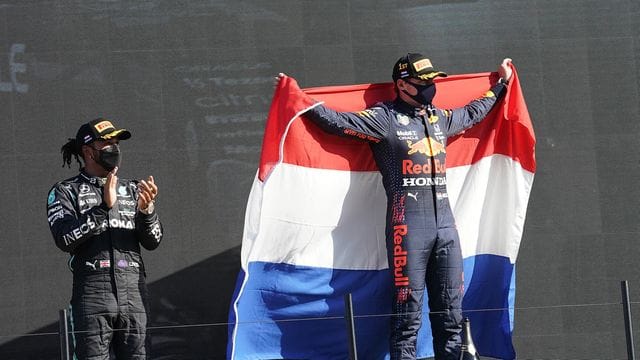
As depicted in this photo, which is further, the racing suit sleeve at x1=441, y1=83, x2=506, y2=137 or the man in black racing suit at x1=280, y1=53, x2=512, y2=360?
the racing suit sleeve at x1=441, y1=83, x2=506, y2=137

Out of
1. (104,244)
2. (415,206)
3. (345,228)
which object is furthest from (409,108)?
(104,244)

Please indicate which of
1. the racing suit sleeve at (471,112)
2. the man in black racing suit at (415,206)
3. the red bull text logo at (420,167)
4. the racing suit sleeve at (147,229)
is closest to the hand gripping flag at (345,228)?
the racing suit sleeve at (471,112)

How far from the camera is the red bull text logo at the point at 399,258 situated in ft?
13.6

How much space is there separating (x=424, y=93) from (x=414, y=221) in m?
0.59

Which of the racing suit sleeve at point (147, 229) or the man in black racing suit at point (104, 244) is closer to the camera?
the man in black racing suit at point (104, 244)

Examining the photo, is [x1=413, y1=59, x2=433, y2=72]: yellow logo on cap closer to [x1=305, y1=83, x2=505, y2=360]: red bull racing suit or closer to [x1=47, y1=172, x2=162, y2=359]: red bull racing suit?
[x1=305, y1=83, x2=505, y2=360]: red bull racing suit

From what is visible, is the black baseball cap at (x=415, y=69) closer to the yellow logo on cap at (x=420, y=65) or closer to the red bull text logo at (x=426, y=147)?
the yellow logo on cap at (x=420, y=65)

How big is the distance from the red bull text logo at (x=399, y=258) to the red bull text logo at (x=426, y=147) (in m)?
0.34

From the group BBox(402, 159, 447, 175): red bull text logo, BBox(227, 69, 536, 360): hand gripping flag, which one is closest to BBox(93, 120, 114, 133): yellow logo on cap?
BBox(227, 69, 536, 360): hand gripping flag

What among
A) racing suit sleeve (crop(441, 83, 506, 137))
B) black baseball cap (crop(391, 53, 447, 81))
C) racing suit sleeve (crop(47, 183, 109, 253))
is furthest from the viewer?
racing suit sleeve (crop(441, 83, 506, 137))

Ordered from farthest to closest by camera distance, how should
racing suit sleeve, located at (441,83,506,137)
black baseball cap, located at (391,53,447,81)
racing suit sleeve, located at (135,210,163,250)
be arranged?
racing suit sleeve, located at (441,83,506,137) < black baseball cap, located at (391,53,447,81) < racing suit sleeve, located at (135,210,163,250)

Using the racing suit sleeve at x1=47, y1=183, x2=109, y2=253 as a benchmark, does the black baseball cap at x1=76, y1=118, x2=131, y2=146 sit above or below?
above

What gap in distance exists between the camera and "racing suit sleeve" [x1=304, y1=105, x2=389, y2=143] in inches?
167

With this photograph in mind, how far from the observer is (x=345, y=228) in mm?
4453
